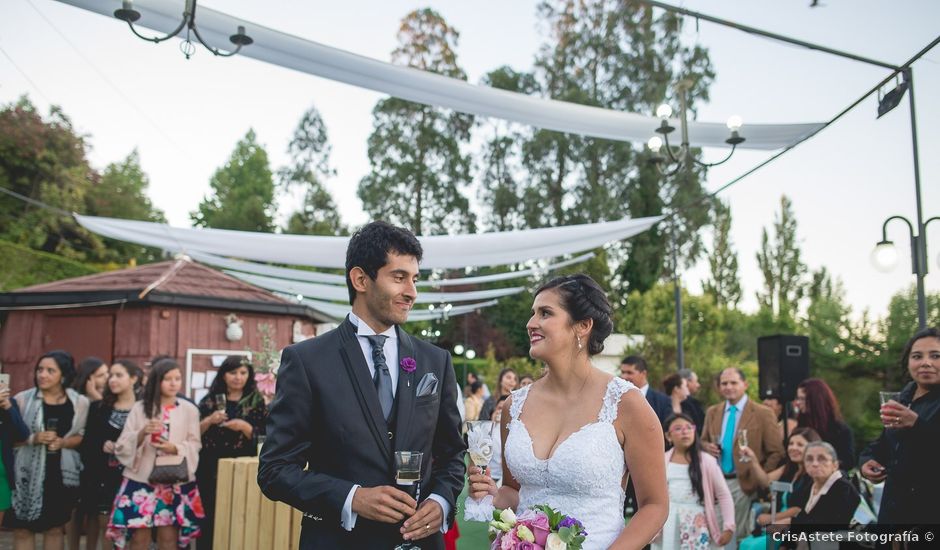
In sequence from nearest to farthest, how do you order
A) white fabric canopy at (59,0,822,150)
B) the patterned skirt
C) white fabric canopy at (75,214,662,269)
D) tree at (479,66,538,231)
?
the patterned skirt
white fabric canopy at (59,0,822,150)
white fabric canopy at (75,214,662,269)
tree at (479,66,538,231)

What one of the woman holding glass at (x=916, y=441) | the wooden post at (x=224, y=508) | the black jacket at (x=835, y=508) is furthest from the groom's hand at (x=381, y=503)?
the black jacket at (x=835, y=508)

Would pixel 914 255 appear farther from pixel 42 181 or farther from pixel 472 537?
pixel 42 181

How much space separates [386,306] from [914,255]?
5644 millimetres

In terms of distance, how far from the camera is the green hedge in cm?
1520

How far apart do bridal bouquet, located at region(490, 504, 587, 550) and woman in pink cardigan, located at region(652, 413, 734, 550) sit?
2.76 meters

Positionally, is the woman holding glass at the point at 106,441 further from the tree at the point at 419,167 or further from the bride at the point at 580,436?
the tree at the point at 419,167

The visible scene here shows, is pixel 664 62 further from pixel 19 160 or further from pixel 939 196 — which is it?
pixel 19 160

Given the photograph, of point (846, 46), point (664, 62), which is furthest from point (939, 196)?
point (664, 62)

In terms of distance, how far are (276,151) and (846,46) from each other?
3166 cm

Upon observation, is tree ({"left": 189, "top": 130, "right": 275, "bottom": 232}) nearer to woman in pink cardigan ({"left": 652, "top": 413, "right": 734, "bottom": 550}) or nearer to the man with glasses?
the man with glasses

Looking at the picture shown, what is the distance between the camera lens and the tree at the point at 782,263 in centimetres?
4372

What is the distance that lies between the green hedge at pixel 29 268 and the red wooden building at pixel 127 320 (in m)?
4.87

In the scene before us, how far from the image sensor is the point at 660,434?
2.12m

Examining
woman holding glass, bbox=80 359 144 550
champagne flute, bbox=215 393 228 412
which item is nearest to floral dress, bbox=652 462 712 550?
champagne flute, bbox=215 393 228 412
